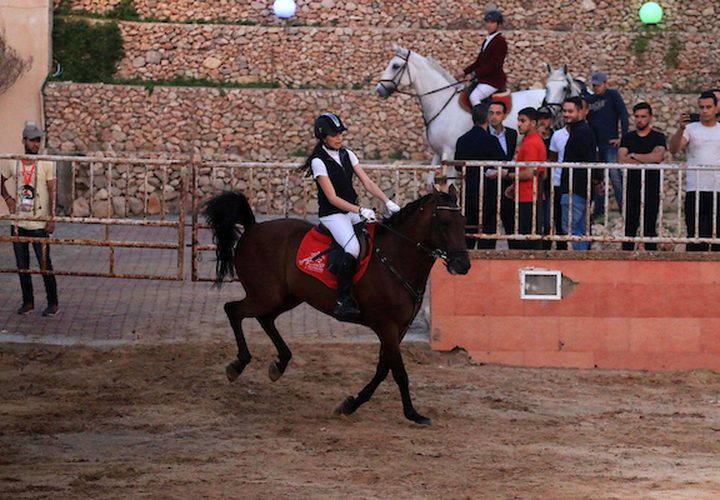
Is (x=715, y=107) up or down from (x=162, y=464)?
up

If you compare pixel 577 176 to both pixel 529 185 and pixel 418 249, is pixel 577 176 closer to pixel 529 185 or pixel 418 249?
pixel 529 185

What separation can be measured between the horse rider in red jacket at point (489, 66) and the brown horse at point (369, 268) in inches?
Answer: 308

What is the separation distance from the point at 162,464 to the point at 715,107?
786cm

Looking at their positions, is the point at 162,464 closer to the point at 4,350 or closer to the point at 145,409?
the point at 145,409

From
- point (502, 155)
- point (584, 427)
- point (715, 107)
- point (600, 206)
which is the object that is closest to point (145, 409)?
point (584, 427)

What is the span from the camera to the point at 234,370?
1377 cm

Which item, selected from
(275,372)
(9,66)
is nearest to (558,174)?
(275,372)

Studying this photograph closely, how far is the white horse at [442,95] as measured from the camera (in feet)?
70.4

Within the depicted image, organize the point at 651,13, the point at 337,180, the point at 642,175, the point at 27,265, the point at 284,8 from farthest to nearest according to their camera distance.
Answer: the point at 651,13 → the point at 284,8 → the point at 27,265 → the point at 642,175 → the point at 337,180

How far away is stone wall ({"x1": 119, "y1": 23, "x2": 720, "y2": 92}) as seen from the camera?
29.8m

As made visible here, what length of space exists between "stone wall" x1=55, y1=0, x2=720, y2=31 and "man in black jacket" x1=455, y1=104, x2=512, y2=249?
1419 centimetres

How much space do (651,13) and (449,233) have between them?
19.2 m

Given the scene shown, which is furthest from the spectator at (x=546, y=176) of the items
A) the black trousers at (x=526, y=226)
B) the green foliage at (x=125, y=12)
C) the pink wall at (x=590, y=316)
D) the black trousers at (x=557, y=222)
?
the green foliage at (x=125, y=12)

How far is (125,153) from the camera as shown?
28219 mm
